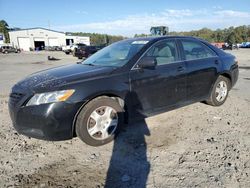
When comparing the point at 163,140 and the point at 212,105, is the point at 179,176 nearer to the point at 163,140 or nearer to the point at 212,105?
the point at 163,140

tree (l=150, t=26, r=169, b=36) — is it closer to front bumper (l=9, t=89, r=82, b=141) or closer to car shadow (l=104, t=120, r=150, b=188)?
car shadow (l=104, t=120, r=150, b=188)

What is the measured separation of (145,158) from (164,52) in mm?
2098

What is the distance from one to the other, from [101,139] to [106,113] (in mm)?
407

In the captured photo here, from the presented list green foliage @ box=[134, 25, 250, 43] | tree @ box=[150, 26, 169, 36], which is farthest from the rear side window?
green foliage @ box=[134, 25, 250, 43]

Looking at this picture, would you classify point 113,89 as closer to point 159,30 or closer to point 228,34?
point 159,30

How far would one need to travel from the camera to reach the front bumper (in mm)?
3371

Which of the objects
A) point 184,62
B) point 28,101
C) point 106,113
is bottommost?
point 106,113

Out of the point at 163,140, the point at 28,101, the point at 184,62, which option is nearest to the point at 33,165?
the point at 28,101

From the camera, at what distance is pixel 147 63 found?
4039mm

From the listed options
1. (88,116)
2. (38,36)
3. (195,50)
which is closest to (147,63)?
(88,116)

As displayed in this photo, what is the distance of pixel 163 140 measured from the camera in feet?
13.0

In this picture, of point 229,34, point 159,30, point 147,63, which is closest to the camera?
point 147,63

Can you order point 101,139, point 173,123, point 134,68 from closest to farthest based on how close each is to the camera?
point 101,139 → point 134,68 → point 173,123

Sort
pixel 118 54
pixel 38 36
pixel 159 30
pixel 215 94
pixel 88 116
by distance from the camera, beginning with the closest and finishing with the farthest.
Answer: pixel 88 116
pixel 118 54
pixel 215 94
pixel 159 30
pixel 38 36
